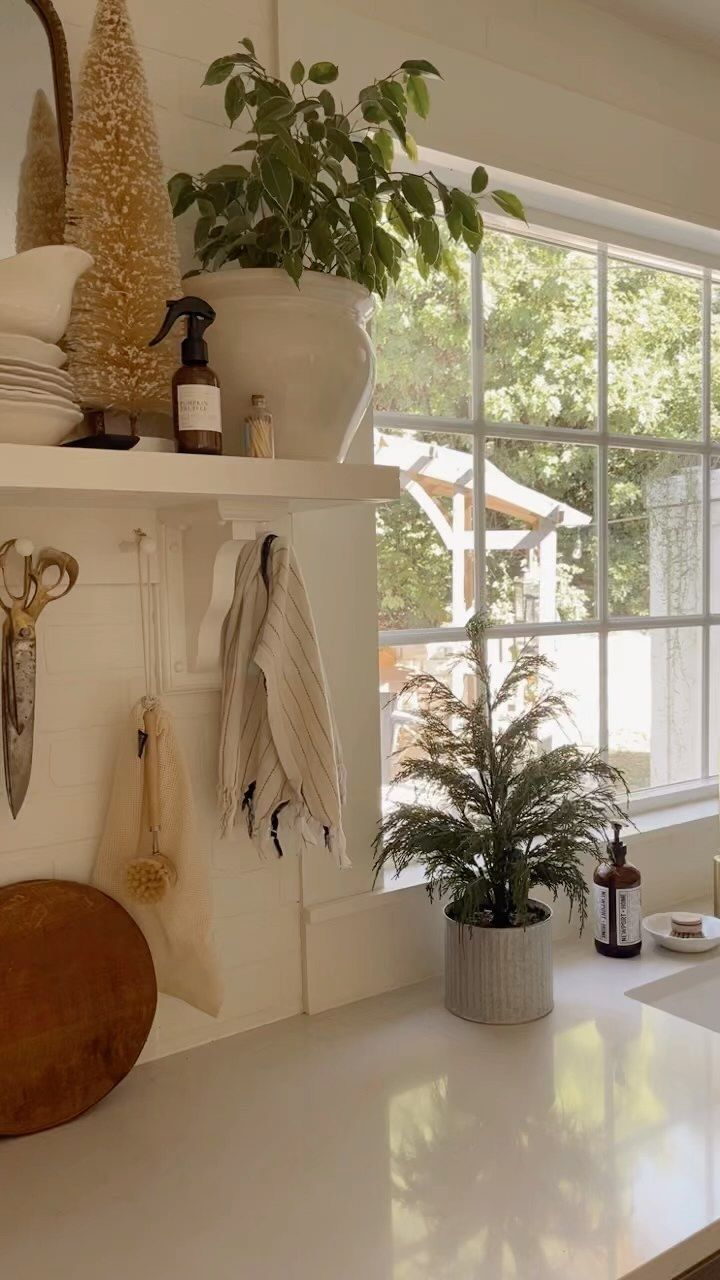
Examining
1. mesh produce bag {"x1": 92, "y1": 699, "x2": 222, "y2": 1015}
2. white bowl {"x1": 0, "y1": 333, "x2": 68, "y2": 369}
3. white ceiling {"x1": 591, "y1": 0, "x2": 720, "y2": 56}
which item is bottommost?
mesh produce bag {"x1": 92, "y1": 699, "x2": 222, "y2": 1015}

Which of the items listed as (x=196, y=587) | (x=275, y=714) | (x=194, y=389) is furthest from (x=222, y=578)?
(x=194, y=389)

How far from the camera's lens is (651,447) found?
6.93 ft

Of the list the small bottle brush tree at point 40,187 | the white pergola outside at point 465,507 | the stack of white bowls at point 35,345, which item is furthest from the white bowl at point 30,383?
the white pergola outside at point 465,507

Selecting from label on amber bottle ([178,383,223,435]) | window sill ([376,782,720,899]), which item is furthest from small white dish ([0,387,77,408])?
window sill ([376,782,720,899])

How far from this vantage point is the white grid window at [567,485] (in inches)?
69.1

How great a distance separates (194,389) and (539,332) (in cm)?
105

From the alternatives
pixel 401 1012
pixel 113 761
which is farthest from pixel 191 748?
pixel 401 1012

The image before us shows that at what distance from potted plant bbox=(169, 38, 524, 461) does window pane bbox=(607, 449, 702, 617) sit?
0.95 metres

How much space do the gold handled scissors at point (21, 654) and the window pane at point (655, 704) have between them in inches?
48.9

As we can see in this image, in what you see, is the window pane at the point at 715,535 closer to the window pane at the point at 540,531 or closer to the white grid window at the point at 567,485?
the white grid window at the point at 567,485

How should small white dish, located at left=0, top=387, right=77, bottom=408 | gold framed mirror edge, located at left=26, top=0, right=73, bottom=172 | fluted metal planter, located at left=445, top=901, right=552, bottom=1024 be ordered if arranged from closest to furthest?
small white dish, located at left=0, top=387, right=77, bottom=408
gold framed mirror edge, located at left=26, top=0, right=73, bottom=172
fluted metal planter, located at left=445, top=901, right=552, bottom=1024

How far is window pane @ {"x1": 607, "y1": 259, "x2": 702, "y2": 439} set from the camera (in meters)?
2.05

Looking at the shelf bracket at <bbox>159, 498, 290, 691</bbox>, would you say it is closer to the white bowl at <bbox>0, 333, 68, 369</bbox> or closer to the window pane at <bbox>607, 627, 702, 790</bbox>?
the white bowl at <bbox>0, 333, 68, 369</bbox>

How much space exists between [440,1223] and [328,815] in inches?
18.4
